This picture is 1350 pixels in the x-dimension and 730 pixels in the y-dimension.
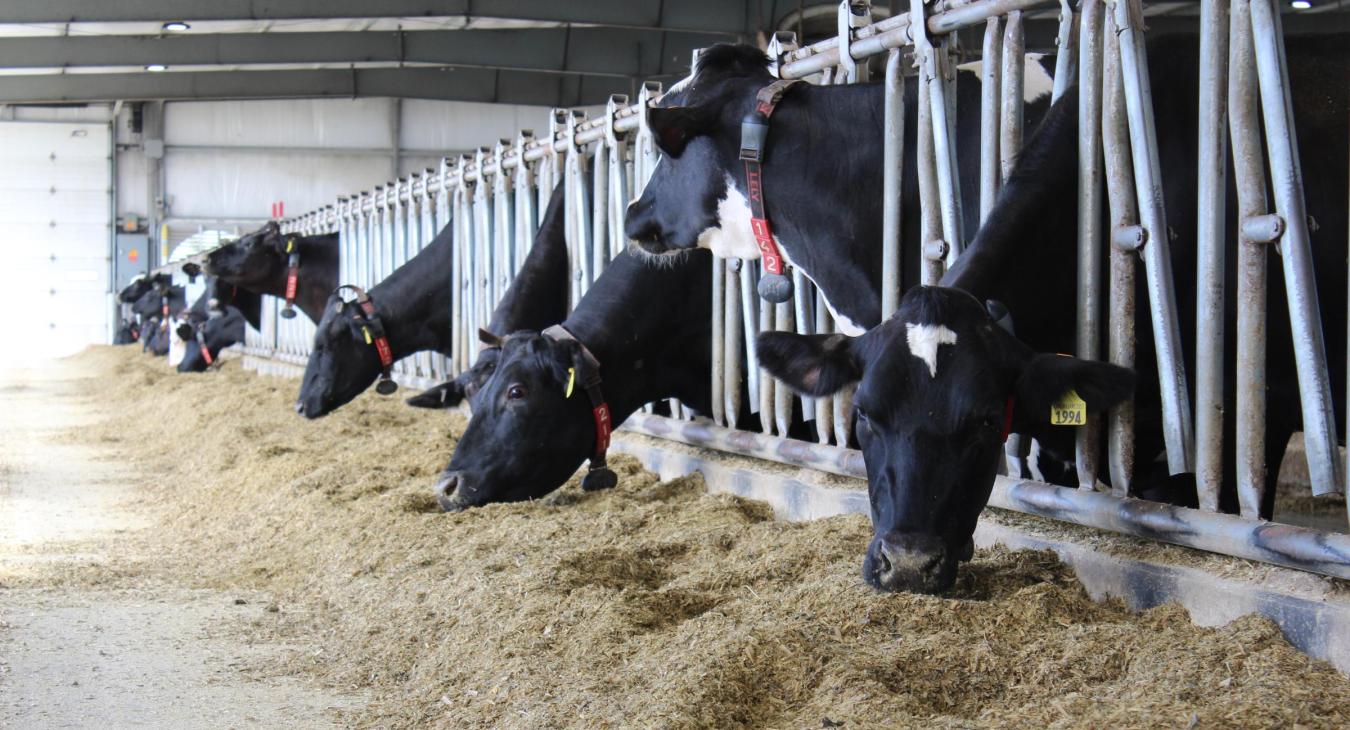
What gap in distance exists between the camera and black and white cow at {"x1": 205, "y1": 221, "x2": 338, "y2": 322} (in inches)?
527

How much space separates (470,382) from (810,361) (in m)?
3.13

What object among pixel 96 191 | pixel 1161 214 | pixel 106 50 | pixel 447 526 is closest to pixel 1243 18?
pixel 1161 214

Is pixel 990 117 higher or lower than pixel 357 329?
higher

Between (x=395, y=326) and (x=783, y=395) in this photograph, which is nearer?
(x=783, y=395)

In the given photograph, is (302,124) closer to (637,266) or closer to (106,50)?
(106,50)

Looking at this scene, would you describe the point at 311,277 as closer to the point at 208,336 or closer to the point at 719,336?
the point at 208,336

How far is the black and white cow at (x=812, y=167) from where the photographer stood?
15.7 feet

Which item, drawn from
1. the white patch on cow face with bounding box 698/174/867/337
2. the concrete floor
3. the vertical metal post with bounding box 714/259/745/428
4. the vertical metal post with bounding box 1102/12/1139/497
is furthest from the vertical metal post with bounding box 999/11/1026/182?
the concrete floor

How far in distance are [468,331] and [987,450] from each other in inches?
271

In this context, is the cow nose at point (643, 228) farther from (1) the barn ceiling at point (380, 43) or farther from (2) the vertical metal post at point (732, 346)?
(1) the barn ceiling at point (380, 43)

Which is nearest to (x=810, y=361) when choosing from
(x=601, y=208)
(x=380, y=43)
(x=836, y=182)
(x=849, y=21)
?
(x=836, y=182)

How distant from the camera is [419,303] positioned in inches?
391

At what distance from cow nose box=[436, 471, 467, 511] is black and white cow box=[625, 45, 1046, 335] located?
4.88 feet

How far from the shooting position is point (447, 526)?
5.34 m
